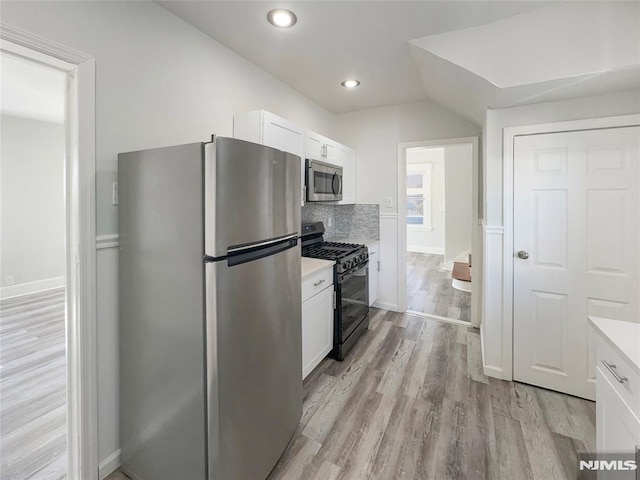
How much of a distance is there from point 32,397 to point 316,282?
7.24 ft

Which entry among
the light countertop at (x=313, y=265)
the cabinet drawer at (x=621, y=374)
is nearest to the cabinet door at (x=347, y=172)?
the light countertop at (x=313, y=265)

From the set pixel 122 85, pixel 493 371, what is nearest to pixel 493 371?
pixel 493 371

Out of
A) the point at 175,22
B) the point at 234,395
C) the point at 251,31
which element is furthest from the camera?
the point at 251,31

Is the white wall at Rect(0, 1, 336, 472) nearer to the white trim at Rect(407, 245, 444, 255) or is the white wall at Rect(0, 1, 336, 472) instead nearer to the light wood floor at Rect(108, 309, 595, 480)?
the light wood floor at Rect(108, 309, 595, 480)

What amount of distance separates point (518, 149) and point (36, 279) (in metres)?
6.58

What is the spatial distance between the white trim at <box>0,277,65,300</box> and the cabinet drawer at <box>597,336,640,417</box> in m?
6.44

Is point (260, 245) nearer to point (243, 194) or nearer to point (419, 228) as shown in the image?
point (243, 194)

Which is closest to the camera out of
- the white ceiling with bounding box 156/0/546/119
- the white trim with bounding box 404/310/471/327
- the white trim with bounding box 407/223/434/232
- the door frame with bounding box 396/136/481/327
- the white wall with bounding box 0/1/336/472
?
the white wall with bounding box 0/1/336/472

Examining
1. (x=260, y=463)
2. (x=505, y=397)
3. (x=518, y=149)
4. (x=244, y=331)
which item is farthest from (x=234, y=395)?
(x=518, y=149)

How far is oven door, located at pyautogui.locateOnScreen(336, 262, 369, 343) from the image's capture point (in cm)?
260

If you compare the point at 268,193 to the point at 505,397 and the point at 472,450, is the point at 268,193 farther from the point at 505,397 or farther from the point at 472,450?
the point at 505,397

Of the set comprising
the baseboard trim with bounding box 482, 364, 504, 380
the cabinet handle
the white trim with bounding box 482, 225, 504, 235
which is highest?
the white trim with bounding box 482, 225, 504, 235

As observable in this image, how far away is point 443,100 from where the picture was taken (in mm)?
3064

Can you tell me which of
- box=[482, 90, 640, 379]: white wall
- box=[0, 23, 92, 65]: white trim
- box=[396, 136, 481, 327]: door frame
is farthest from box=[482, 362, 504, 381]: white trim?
box=[0, 23, 92, 65]: white trim
